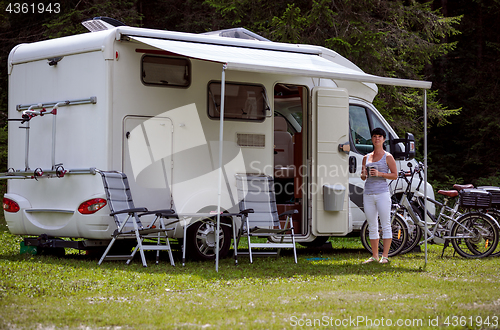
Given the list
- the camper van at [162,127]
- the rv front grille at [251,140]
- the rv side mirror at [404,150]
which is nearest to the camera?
the camper van at [162,127]

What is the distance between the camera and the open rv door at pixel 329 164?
8.14 meters

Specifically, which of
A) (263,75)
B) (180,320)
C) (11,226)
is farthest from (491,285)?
(11,226)

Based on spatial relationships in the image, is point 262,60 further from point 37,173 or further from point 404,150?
point 404,150

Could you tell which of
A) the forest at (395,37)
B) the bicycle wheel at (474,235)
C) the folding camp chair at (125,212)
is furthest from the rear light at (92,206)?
the forest at (395,37)

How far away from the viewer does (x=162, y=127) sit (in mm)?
7375

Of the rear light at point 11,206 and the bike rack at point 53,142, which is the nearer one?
the bike rack at point 53,142

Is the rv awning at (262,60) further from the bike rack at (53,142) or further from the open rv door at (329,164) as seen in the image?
the bike rack at (53,142)

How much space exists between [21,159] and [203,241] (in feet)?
7.63

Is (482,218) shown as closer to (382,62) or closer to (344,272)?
(344,272)

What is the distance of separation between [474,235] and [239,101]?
3.31 m

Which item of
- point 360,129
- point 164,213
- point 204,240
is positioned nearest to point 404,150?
point 360,129

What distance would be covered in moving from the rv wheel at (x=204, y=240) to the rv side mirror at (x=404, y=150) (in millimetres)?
2632

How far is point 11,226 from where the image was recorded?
25.4 feet

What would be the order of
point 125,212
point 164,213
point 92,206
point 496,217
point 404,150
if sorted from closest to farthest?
point 125,212
point 164,213
point 92,206
point 496,217
point 404,150
